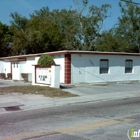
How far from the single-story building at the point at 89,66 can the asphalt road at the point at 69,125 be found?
13.3 m

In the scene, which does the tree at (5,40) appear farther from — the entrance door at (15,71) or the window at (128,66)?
the window at (128,66)

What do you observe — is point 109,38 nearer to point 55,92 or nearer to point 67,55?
point 67,55

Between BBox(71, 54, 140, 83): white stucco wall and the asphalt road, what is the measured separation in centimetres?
1353

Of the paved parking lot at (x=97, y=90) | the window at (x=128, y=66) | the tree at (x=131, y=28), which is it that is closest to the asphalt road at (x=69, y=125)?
the paved parking lot at (x=97, y=90)

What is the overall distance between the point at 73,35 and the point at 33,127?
43.6m

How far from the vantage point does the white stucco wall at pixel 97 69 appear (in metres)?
23.5

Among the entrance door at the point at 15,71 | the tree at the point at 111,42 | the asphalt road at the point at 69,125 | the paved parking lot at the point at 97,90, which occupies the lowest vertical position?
the asphalt road at the point at 69,125

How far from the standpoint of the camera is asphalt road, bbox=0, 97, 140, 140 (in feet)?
21.3

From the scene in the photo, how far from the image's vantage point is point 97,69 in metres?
25.1

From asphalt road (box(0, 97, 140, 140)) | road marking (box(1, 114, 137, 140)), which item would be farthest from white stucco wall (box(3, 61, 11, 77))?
road marking (box(1, 114, 137, 140))

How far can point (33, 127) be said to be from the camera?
7520 mm

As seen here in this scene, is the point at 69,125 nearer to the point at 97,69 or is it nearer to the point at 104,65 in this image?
the point at 97,69

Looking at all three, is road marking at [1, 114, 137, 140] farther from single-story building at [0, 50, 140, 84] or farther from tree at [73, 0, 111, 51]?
tree at [73, 0, 111, 51]

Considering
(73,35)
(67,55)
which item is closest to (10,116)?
(67,55)
